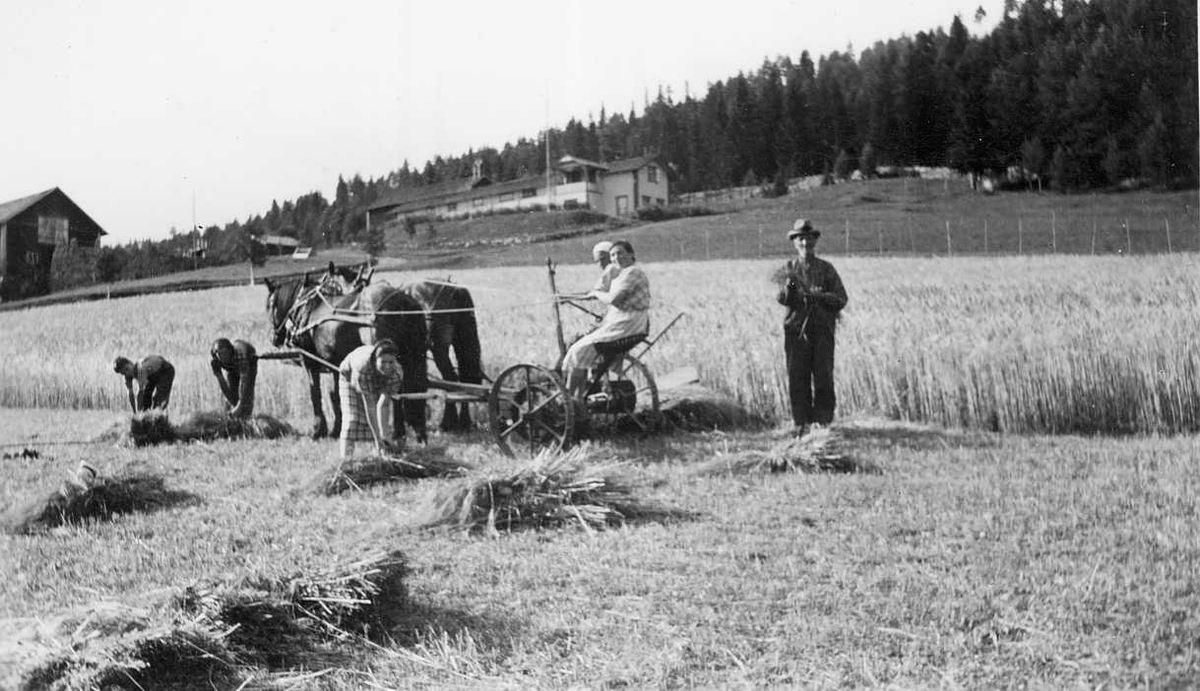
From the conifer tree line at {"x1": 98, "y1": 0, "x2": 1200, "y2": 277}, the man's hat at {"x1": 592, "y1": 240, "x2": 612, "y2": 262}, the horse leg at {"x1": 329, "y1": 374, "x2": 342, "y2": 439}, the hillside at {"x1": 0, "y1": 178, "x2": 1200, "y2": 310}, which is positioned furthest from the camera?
the horse leg at {"x1": 329, "y1": 374, "x2": 342, "y2": 439}

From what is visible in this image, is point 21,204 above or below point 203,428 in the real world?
above

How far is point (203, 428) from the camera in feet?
22.5

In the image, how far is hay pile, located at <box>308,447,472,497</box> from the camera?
5.09 meters

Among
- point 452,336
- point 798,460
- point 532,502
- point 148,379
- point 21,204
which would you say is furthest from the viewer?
point 452,336

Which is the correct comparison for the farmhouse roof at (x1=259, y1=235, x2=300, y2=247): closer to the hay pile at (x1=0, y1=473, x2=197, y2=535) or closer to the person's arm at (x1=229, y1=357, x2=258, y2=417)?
the person's arm at (x1=229, y1=357, x2=258, y2=417)

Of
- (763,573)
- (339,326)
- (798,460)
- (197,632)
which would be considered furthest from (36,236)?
(798,460)

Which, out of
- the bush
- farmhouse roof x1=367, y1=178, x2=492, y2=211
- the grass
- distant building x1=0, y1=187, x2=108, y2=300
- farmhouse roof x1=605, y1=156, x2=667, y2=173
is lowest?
the grass

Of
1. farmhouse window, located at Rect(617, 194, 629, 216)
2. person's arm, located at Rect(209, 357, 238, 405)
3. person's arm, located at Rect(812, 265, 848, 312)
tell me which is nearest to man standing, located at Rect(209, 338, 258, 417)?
person's arm, located at Rect(209, 357, 238, 405)

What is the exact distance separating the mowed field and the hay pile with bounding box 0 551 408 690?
11cm

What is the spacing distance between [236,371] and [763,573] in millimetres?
5780

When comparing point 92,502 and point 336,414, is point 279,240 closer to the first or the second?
point 336,414

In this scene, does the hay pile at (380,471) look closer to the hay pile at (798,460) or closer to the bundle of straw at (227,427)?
the hay pile at (798,460)

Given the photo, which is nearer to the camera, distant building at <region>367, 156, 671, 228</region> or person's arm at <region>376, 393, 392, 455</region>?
person's arm at <region>376, 393, 392, 455</region>

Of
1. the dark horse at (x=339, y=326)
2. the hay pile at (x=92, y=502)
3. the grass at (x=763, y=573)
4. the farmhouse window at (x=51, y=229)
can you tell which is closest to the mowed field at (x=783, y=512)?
the grass at (x=763, y=573)
